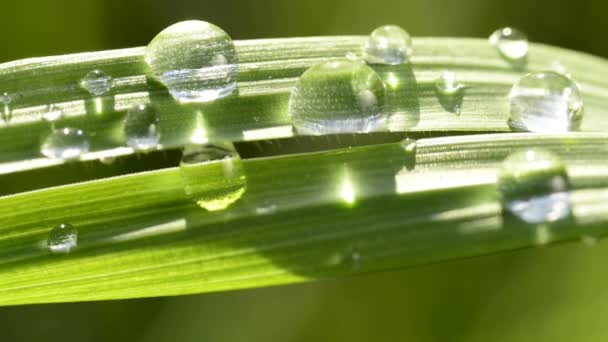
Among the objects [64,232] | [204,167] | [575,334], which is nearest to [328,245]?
[204,167]

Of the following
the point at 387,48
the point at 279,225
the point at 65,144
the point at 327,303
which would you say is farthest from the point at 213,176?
the point at 327,303

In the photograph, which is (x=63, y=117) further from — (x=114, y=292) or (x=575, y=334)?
(x=575, y=334)

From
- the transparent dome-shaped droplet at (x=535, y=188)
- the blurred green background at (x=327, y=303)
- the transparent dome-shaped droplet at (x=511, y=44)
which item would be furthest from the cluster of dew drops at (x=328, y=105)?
the blurred green background at (x=327, y=303)

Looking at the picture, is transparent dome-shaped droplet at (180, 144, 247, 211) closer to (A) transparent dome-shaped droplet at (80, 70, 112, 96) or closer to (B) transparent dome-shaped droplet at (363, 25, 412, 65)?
(A) transparent dome-shaped droplet at (80, 70, 112, 96)

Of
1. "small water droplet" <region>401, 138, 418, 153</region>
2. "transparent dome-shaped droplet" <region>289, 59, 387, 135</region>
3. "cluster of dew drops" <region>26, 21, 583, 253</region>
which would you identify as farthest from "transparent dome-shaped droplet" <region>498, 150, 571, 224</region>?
"transparent dome-shaped droplet" <region>289, 59, 387, 135</region>

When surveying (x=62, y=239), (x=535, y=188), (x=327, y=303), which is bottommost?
(x=327, y=303)

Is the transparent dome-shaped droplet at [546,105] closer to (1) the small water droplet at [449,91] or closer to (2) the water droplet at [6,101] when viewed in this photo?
(1) the small water droplet at [449,91]

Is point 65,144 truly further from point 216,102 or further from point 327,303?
point 327,303

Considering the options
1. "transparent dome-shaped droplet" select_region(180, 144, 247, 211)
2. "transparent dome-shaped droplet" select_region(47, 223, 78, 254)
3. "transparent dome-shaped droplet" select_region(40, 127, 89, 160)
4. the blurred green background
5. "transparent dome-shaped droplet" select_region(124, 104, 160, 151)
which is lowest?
the blurred green background
